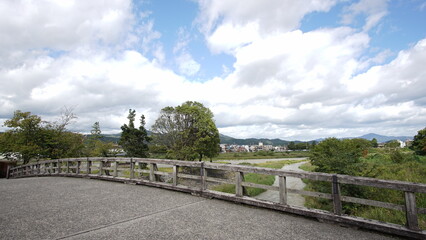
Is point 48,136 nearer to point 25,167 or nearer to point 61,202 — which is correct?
point 25,167

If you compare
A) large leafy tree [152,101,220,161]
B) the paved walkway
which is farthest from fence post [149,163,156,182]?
large leafy tree [152,101,220,161]

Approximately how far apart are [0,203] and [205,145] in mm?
26302

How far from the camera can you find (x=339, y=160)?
1354 centimetres

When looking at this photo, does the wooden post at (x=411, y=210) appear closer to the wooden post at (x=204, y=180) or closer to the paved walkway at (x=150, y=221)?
the paved walkway at (x=150, y=221)

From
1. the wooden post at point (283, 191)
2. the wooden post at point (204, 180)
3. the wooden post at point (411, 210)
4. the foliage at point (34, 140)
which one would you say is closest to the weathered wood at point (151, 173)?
the wooden post at point (204, 180)

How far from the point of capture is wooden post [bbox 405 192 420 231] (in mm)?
4105

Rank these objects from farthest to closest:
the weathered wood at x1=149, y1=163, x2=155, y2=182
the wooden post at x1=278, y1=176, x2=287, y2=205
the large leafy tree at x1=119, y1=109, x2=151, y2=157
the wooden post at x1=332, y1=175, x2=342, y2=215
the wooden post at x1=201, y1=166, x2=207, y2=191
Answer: the large leafy tree at x1=119, y1=109, x2=151, y2=157 → the weathered wood at x1=149, y1=163, x2=155, y2=182 → the wooden post at x1=201, y1=166, x2=207, y2=191 → the wooden post at x1=278, y1=176, x2=287, y2=205 → the wooden post at x1=332, y1=175, x2=342, y2=215

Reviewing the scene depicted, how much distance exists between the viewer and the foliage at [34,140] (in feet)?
61.5

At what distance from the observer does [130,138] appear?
3753 centimetres

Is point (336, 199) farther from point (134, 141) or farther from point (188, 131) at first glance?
point (134, 141)

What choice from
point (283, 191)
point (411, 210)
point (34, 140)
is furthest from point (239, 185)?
point (34, 140)

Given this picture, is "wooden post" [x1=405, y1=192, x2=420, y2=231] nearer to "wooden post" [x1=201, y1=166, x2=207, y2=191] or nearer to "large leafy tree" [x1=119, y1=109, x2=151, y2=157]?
"wooden post" [x1=201, y1=166, x2=207, y2=191]

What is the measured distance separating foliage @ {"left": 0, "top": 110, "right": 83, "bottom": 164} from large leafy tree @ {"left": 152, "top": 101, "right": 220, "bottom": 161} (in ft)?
47.4

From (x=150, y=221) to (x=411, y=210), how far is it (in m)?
5.18
